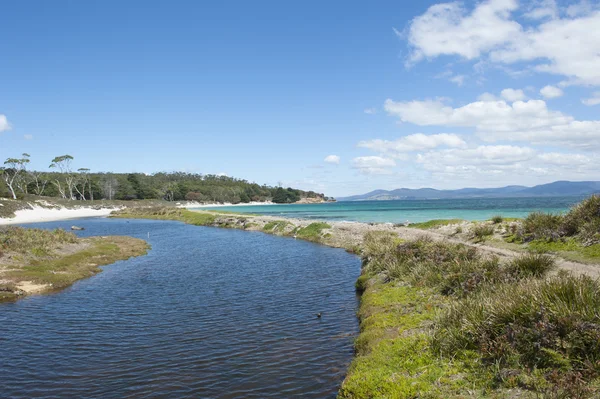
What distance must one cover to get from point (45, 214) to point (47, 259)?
93.3 metres

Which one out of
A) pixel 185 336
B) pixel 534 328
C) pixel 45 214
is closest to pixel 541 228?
pixel 534 328

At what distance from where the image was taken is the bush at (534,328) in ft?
27.8

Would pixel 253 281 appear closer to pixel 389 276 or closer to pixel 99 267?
pixel 389 276

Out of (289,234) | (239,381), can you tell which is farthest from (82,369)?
(289,234)

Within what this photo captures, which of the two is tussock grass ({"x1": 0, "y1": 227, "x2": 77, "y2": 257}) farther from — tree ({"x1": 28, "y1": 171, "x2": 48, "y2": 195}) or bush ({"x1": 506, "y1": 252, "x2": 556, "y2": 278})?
tree ({"x1": 28, "y1": 171, "x2": 48, "y2": 195})

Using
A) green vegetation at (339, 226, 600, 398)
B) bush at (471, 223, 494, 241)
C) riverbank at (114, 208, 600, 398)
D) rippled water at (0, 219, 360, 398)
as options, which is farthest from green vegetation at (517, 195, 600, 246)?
rippled water at (0, 219, 360, 398)

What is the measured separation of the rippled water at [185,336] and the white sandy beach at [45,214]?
8106 centimetres

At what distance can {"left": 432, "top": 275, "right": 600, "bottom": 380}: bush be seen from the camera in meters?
8.48

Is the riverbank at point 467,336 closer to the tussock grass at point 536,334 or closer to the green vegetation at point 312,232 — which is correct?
the tussock grass at point 536,334

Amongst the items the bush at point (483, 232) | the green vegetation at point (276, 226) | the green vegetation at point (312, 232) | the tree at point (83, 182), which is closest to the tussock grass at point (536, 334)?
the bush at point (483, 232)

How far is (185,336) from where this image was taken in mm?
16328

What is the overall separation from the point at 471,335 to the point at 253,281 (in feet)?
60.8

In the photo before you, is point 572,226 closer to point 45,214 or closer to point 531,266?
point 531,266

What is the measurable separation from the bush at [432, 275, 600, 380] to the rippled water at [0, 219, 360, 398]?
4.46 m
